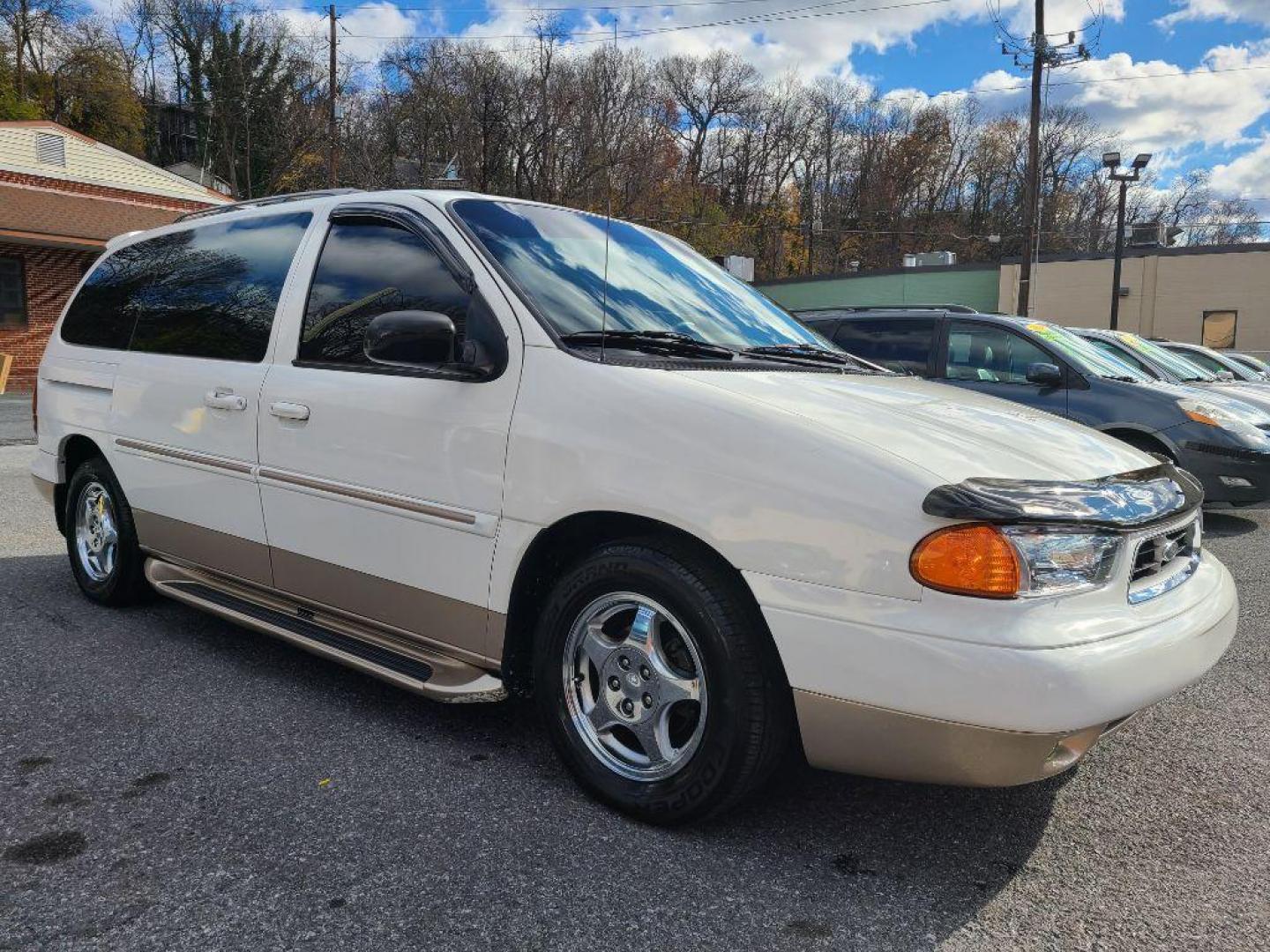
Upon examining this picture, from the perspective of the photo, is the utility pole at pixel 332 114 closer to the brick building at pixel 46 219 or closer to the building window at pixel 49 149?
the brick building at pixel 46 219

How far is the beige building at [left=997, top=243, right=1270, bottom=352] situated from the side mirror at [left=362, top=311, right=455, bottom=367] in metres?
31.4

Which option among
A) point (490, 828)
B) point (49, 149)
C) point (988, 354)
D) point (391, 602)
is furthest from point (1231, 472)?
point (49, 149)

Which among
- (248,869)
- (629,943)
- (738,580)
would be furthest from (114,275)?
(629,943)

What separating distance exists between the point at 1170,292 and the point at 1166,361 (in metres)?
25.5

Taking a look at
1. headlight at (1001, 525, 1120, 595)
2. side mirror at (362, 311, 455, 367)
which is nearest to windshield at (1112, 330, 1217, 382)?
headlight at (1001, 525, 1120, 595)

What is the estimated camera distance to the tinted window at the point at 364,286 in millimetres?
3230

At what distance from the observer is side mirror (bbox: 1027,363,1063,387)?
8.01 m

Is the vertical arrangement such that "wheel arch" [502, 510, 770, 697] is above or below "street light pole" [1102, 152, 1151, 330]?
below

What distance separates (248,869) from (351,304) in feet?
6.22

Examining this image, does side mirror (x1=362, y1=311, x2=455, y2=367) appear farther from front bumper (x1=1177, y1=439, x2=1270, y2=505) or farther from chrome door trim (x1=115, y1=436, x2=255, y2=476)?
front bumper (x1=1177, y1=439, x2=1270, y2=505)

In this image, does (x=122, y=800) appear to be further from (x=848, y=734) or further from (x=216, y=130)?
(x=216, y=130)

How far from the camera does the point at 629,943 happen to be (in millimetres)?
2182

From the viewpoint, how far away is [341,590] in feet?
11.2

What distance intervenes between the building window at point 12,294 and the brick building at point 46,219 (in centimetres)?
2
